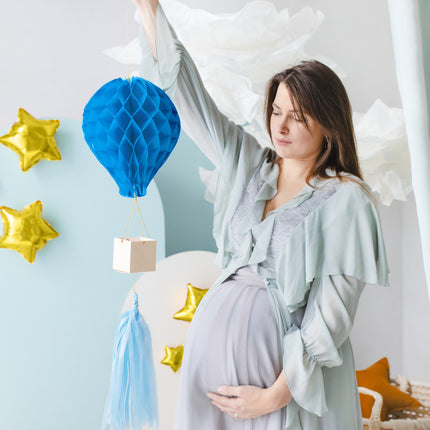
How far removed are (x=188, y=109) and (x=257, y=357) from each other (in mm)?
555

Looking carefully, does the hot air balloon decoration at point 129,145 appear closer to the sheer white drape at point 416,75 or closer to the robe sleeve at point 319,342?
the robe sleeve at point 319,342

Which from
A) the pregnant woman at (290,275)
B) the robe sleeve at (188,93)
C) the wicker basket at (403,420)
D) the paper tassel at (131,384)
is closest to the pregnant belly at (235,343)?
the pregnant woman at (290,275)

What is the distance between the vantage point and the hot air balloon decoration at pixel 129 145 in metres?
0.94

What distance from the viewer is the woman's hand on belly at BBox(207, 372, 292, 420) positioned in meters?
0.92

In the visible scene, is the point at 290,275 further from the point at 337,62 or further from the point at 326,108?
the point at 337,62

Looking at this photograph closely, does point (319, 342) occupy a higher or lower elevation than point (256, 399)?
higher

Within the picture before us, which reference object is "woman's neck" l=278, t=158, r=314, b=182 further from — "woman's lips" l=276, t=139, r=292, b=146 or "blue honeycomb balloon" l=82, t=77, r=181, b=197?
"blue honeycomb balloon" l=82, t=77, r=181, b=197

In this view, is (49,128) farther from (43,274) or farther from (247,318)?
(247,318)

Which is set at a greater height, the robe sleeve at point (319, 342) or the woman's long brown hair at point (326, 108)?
the woman's long brown hair at point (326, 108)

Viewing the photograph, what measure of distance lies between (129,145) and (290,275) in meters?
0.40

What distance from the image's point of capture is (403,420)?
172 cm

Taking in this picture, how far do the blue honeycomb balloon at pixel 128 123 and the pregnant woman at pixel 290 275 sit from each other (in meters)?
0.09

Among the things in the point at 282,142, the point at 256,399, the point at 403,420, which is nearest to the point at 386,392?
the point at 403,420

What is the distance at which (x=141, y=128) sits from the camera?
0.95 meters
